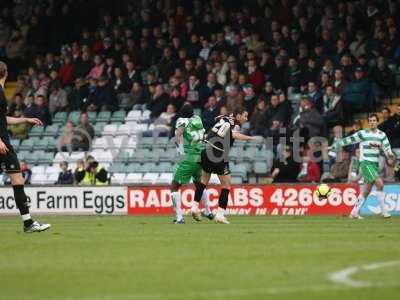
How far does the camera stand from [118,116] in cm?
3219

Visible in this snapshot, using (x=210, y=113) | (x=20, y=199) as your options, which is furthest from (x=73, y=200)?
(x=20, y=199)

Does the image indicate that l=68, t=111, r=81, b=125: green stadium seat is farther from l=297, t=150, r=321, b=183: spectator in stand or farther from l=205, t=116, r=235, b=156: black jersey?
l=205, t=116, r=235, b=156: black jersey

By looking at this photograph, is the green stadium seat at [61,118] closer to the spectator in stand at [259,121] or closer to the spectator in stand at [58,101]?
the spectator in stand at [58,101]

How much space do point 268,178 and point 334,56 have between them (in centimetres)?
405

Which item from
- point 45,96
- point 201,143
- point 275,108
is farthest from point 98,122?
point 201,143

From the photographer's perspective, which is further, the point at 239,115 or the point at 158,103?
the point at 158,103

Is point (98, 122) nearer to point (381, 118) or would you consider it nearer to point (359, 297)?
point (381, 118)

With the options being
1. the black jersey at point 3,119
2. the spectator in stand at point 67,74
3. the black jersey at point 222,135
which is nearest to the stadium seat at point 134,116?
the spectator in stand at point 67,74

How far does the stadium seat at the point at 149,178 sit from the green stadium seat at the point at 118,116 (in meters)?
3.02

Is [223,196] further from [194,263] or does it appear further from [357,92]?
[194,263]

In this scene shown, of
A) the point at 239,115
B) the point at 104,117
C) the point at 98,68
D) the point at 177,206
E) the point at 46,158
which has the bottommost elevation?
the point at 177,206

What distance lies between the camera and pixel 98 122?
3250 centimetres

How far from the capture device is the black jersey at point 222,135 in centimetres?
1991

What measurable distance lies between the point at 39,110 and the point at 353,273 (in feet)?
78.4
